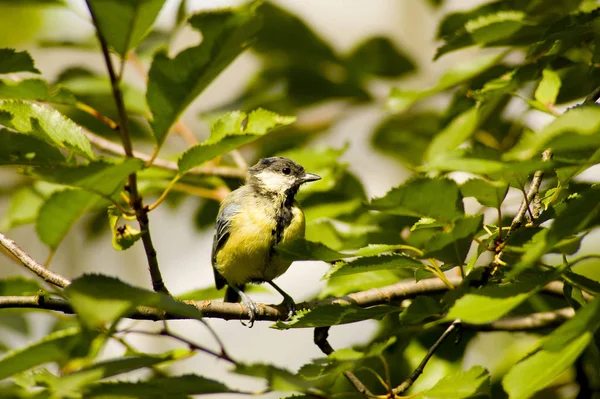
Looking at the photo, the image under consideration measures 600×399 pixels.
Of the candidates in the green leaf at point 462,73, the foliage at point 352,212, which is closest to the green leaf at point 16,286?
the foliage at point 352,212

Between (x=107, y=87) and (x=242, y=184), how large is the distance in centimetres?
73

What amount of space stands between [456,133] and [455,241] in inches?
38.1

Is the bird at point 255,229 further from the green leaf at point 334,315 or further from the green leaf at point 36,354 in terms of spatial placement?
the green leaf at point 36,354

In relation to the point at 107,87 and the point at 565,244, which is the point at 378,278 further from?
the point at 107,87

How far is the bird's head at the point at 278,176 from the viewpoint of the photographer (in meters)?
3.10

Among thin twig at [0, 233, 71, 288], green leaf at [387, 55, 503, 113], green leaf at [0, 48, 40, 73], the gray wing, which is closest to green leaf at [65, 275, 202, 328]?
thin twig at [0, 233, 71, 288]

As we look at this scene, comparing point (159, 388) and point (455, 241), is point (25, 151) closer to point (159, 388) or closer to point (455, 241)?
point (159, 388)

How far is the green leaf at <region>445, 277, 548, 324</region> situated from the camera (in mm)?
1208

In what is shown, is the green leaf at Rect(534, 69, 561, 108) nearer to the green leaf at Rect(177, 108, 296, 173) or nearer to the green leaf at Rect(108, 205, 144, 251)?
the green leaf at Rect(177, 108, 296, 173)

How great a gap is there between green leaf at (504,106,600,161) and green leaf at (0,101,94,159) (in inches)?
38.0

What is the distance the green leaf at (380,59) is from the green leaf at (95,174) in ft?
6.19

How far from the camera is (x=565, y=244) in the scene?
120 cm

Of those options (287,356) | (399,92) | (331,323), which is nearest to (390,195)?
(331,323)

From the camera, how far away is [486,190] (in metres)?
1.44
